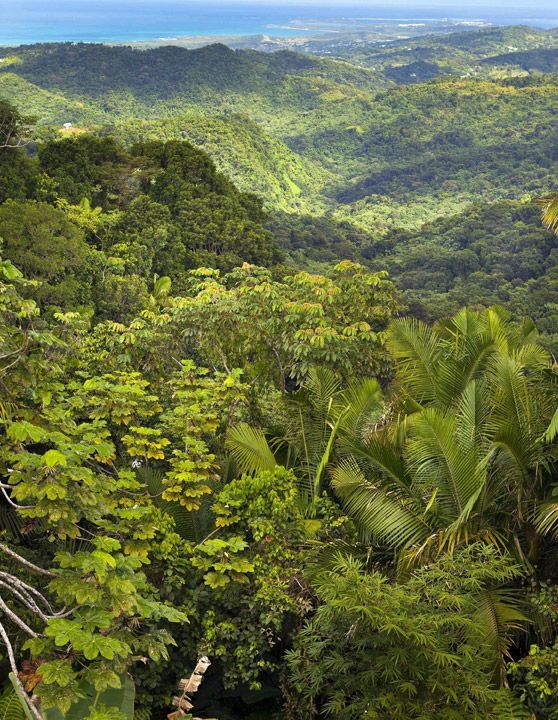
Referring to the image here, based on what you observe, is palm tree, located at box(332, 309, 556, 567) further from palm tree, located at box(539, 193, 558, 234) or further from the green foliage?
palm tree, located at box(539, 193, 558, 234)

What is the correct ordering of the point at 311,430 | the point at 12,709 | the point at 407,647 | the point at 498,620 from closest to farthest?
the point at 12,709 → the point at 407,647 → the point at 498,620 → the point at 311,430

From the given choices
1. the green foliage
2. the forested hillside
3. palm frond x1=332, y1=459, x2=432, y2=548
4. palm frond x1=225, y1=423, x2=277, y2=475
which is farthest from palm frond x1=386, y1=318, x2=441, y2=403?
the green foliage

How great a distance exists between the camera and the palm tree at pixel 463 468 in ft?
17.6

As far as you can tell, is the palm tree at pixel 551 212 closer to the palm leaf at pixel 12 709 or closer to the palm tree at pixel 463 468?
the palm tree at pixel 463 468

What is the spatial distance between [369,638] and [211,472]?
8.90ft

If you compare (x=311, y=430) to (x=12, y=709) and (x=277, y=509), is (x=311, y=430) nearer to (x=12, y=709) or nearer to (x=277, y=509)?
(x=277, y=509)

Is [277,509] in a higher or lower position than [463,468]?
lower

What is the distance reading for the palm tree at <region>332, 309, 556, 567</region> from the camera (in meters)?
5.36

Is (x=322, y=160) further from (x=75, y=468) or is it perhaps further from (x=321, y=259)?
(x=75, y=468)

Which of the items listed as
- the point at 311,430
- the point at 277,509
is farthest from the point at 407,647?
the point at 311,430

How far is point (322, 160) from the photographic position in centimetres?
10438

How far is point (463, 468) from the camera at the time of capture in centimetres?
547

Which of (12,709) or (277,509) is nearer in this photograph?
(12,709)

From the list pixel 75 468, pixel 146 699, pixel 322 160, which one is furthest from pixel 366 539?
pixel 322 160
